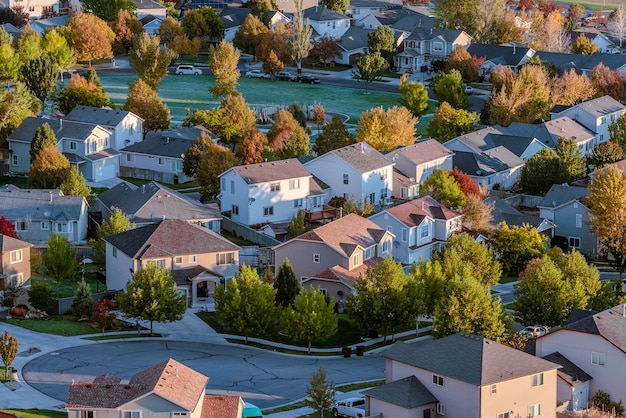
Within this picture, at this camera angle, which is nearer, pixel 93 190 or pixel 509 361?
pixel 509 361

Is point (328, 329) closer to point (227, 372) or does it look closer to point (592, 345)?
point (227, 372)

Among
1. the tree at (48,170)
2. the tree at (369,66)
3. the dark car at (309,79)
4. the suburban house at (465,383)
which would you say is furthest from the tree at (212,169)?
the dark car at (309,79)

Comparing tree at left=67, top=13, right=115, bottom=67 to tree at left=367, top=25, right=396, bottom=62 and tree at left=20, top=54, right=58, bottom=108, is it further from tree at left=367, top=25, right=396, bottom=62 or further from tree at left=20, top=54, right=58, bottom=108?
tree at left=367, top=25, right=396, bottom=62

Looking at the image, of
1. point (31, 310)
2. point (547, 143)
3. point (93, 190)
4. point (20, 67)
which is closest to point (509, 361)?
point (31, 310)

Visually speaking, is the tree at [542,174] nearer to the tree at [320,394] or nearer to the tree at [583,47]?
the tree at [320,394]

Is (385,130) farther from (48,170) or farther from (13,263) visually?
(13,263)

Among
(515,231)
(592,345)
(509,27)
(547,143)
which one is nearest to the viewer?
(592,345)
